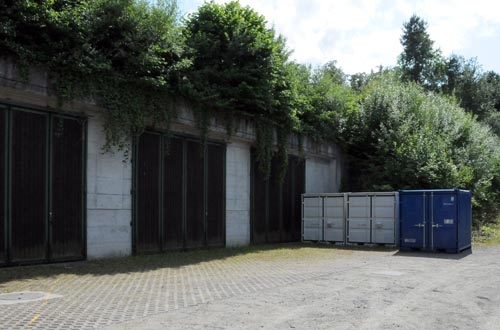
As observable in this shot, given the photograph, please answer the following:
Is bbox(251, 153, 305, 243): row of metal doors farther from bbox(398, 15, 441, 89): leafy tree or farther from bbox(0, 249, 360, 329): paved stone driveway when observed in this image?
bbox(398, 15, 441, 89): leafy tree

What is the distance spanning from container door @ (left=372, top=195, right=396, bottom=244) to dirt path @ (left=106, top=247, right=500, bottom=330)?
6.90m

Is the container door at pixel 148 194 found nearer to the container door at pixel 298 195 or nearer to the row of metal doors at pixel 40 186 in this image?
the row of metal doors at pixel 40 186

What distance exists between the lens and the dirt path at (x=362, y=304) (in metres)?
7.55

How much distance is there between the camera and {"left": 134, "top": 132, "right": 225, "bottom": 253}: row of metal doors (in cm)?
1666

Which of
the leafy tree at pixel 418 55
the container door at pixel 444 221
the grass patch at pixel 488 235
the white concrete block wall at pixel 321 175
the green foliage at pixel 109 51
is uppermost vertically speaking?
the leafy tree at pixel 418 55

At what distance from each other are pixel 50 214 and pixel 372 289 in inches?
328

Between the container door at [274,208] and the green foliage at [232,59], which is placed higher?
the green foliage at [232,59]

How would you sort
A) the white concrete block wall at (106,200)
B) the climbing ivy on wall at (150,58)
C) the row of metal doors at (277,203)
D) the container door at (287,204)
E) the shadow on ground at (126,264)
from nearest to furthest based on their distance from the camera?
1. the shadow on ground at (126,264)
2. the climbing ivy on wall at (150,58)
3. the white concrete block wall at (106,200)
4. the row of metal doors at (277,203)
5. the container door at (287,204)

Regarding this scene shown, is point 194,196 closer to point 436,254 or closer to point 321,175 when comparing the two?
point 436,254

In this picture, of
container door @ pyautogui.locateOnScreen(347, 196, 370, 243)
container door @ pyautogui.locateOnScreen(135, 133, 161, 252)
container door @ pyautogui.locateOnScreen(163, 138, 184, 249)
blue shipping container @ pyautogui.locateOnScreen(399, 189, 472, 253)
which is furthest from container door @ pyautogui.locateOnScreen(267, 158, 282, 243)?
container door @ pyautogui.locateOnScreen(135, 133, 161, 252)

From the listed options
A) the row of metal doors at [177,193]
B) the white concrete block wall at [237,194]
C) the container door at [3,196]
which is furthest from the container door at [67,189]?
the white concrete block wall at [237,194]

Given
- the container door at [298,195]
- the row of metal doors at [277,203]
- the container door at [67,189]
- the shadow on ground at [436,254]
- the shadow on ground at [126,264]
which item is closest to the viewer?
the shadow on ground at [126,264]

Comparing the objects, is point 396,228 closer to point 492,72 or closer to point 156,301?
point 156,301

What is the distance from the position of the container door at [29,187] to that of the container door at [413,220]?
1262 centimetres
